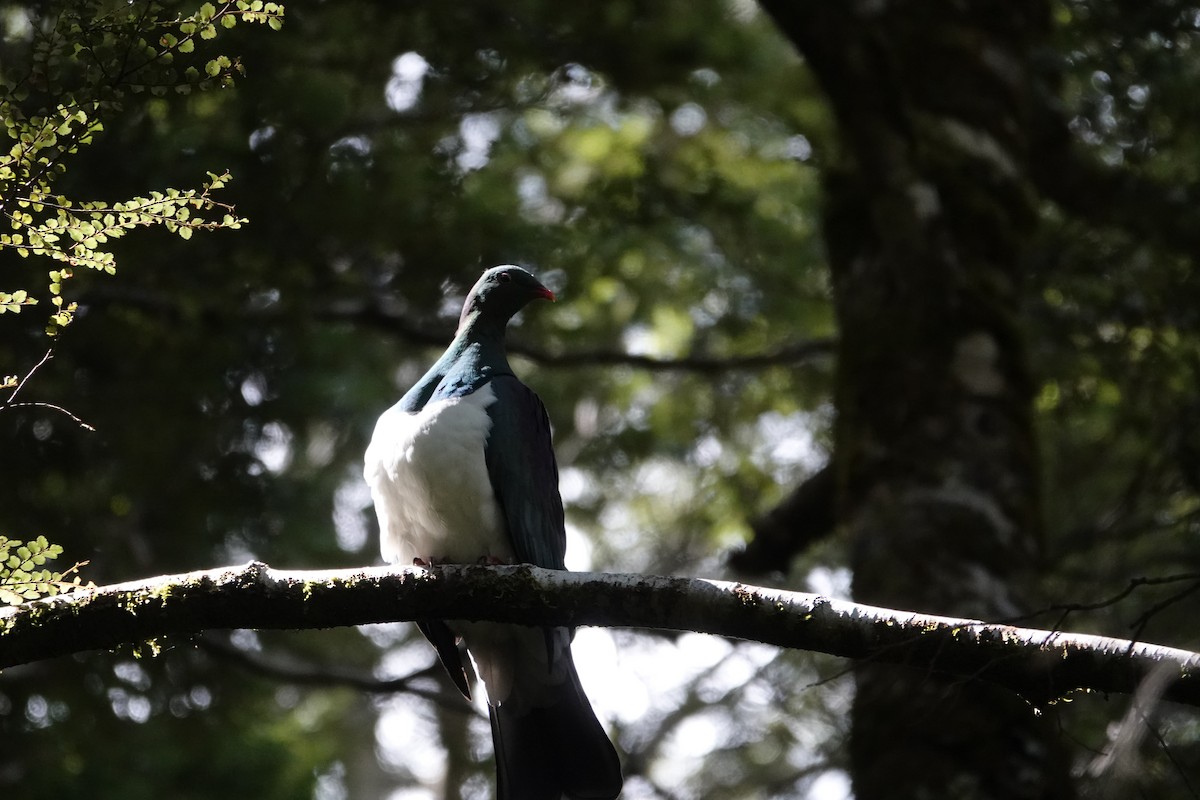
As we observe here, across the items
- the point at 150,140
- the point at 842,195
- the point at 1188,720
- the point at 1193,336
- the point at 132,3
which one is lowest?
the point at 1188,720

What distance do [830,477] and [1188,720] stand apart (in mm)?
1717

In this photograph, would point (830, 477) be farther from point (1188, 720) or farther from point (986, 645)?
point (986, 645)

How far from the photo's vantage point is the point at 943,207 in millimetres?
5051

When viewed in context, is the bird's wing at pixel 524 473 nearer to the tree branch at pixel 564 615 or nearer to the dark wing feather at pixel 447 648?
the dark wing feather at pixel 447 648

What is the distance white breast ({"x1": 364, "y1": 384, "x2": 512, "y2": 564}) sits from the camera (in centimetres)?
370

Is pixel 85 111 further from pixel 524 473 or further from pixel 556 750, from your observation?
pixel 556 750

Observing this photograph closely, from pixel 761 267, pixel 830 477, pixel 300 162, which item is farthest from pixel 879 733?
pixel 761 267

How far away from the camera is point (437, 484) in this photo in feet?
12.1

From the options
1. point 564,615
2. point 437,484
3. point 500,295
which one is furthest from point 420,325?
point 564,615

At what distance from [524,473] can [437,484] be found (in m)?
0.32

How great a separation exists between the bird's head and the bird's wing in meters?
0.33

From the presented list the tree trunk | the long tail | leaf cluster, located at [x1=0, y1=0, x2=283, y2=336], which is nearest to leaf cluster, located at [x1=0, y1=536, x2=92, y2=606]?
leaf cluster, located at [x1=0, y1=0, x2=283, y2=336]

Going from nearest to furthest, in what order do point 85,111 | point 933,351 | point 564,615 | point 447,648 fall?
point 85,111 < point 564,615 < point 447,648 < point 933,351

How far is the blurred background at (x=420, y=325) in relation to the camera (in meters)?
5.25
